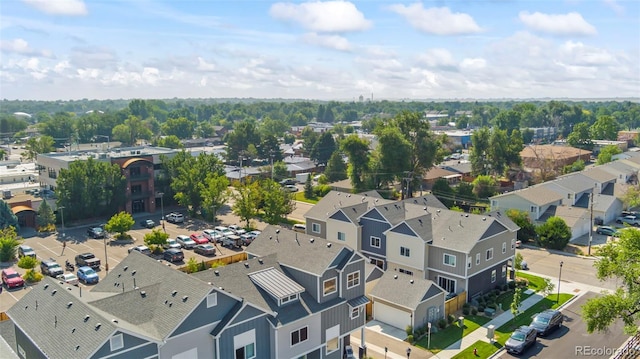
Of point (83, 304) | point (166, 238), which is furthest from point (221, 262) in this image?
point (83, 304)

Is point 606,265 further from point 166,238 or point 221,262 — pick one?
point 166,238

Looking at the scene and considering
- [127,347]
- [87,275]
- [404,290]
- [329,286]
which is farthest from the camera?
[87,275]

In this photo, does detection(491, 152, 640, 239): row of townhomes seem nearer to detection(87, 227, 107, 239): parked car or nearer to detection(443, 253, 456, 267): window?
detection(443, 253, 456, 267): window

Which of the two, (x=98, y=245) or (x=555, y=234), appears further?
(x=98, y=245)

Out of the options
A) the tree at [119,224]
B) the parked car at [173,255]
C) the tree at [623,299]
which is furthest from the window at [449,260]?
the tree at [119,224]

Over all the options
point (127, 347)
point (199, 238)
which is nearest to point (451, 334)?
point (127, 347)

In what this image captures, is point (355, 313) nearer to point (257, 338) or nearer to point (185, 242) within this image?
point (257, 338)

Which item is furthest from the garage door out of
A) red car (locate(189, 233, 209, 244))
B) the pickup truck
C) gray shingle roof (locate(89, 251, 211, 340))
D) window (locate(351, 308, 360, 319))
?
the pickup truck
